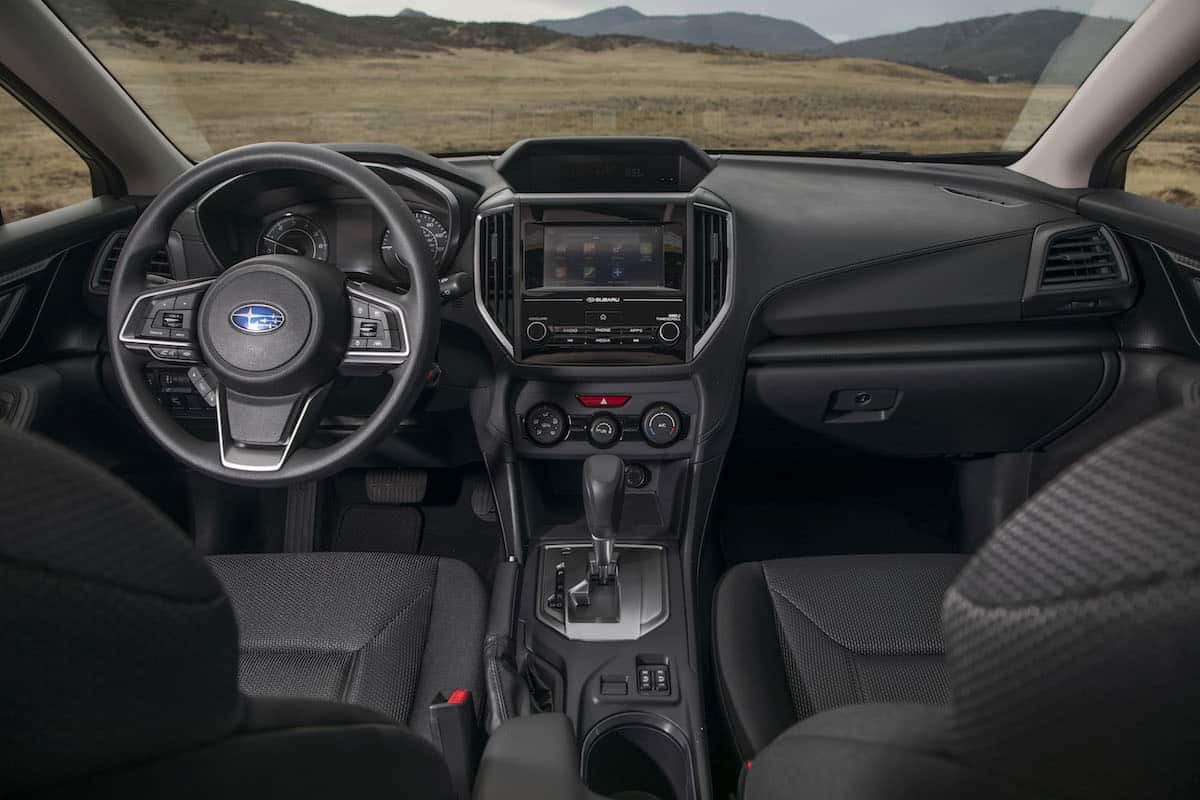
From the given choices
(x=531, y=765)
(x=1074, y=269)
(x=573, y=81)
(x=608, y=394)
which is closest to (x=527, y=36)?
(x=573, y=81)

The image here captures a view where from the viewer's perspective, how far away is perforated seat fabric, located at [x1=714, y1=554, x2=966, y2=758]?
5.48ft

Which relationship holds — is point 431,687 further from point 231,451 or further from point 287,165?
point 287,165

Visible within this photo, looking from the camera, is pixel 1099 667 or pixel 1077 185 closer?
pixel 1099 667

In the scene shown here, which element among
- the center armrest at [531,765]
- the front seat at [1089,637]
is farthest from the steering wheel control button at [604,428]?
the front seat at [1089,637]

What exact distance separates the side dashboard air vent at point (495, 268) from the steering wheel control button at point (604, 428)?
12.9 inches

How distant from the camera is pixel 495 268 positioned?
84.4 inches

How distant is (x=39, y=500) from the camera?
0.46 meters

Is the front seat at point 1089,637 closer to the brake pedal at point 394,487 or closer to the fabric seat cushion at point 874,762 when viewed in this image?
the fabric seat cushion at point 874,762

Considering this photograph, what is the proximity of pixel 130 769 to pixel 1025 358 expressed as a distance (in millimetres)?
2327

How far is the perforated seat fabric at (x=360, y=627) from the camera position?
1.68 metres

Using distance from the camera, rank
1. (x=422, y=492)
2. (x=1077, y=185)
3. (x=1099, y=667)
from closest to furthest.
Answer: (x=1099, y=667) < (x=1077, y=185) < (x=422, y=492)

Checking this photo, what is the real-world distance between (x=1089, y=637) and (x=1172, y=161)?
7.39ft

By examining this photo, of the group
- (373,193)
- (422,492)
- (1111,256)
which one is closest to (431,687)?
(373,193)

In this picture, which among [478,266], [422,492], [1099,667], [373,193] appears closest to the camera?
[1099,667]
